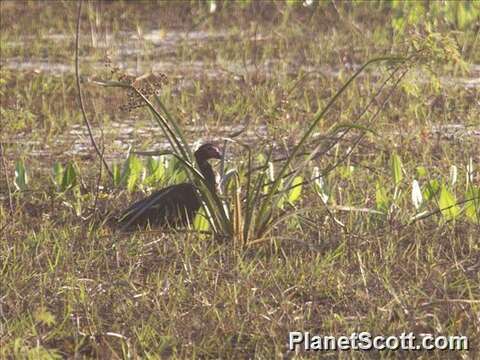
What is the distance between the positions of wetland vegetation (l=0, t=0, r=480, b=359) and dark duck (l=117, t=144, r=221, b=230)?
0.06 m

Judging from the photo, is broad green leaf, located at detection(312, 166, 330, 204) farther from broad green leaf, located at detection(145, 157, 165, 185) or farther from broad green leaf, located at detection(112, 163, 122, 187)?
broad green leaf, located at detection(112, 163, 122, 187)

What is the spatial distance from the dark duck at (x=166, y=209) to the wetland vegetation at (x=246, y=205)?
61 mm

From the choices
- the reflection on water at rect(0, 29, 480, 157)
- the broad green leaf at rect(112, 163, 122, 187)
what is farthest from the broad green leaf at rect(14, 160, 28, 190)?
the reflection on water at rect(0, 29, 480, 157)

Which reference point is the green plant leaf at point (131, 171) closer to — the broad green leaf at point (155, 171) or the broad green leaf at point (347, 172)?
the broad green leaf at point (155, 171)

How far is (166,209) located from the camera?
5.38 metres

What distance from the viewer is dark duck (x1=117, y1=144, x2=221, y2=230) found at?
5.35 m

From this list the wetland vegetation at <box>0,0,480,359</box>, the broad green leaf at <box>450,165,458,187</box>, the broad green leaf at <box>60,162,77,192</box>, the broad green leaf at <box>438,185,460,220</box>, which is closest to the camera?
the wetland vegetation at <box>0,0,480,359</box>

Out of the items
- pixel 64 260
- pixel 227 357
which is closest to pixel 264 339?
pixel 227 357

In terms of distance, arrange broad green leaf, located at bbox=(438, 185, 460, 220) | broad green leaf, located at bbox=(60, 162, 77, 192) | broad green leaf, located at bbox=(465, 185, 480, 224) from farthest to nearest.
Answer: broad green leaf, located at bbox=(60, 162, 77, 192) → broad green leaf, located at bbox=(438, 185, 460, 220) → broad green leaf, located at bbox=(465, 185, 480, 224)

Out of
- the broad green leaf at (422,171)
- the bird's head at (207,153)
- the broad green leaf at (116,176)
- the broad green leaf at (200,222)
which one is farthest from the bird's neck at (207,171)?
the broad green leaf at (422,171)

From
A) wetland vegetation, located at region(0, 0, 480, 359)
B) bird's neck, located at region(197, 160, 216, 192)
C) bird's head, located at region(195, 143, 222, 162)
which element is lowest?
wetland vegetation, located at region(0, 0, 480, 359)

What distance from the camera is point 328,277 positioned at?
4.84m

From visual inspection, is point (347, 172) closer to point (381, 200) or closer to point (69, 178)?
point (381, 200)

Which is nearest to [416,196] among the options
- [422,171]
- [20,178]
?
[422,171]
